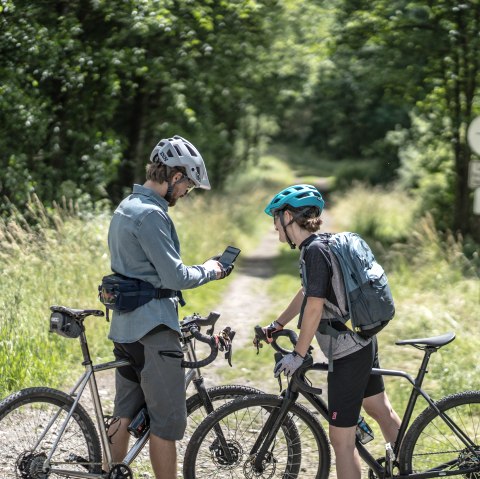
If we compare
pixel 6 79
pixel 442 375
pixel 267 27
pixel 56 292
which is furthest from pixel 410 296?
pixel 267 27

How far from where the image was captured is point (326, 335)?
13.2ft

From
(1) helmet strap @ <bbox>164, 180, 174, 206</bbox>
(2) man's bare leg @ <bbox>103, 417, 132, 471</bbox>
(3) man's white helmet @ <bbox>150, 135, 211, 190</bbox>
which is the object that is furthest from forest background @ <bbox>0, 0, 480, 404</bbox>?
(3) man's white helmet @ <bbox>150, 135, 211, 190</bbox>

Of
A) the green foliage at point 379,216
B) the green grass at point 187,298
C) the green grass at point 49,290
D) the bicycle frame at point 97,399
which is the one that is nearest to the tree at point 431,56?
the green foliage at point 379,216

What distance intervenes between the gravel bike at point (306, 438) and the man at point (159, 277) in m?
0.19

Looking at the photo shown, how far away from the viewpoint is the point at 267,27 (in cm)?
1784

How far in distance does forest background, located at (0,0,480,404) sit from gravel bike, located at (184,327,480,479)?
2743 mm

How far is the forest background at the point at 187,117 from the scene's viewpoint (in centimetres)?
898

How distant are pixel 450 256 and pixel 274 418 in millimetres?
8366

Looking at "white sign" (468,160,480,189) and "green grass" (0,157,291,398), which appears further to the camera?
"white sign" (468,160,480,189)

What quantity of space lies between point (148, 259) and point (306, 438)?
1257 millimetres

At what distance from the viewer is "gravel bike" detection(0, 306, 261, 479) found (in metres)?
3.85

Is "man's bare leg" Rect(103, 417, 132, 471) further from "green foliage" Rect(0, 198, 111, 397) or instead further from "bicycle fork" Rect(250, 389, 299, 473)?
"green foliage" Rect(0, 198, 111, 397)

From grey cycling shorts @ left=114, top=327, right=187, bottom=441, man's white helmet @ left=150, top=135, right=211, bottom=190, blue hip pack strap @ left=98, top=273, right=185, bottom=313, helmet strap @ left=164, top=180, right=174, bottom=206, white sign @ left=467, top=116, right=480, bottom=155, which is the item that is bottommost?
grey cycling shorts @ left=114, top=327, right=187, bottom=441

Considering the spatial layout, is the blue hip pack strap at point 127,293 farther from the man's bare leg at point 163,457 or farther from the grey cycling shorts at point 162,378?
the man's bare leg at point 163,457
